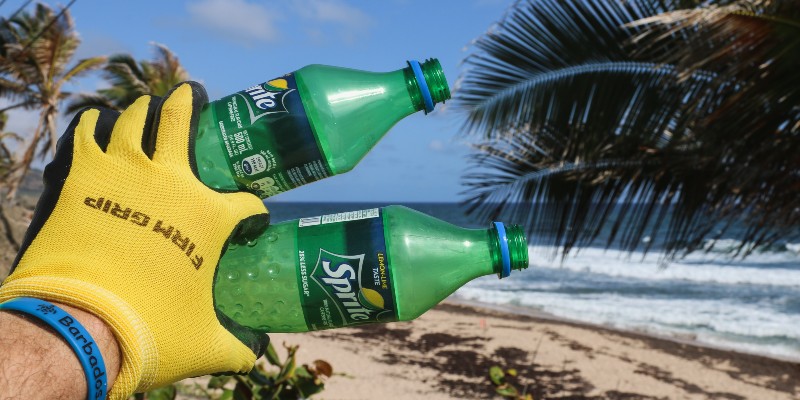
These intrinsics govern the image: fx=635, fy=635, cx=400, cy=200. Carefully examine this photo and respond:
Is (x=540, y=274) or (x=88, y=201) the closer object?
(x=88, y=201)

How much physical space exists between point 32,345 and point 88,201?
1.03 feet

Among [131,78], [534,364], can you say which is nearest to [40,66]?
[131,78]

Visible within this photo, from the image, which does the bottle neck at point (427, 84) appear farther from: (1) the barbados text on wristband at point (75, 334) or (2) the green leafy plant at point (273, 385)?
(2) the green leafy plant at point (273, 385)

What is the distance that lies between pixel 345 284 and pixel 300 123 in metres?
0.39

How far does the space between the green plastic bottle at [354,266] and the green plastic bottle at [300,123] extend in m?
0.14

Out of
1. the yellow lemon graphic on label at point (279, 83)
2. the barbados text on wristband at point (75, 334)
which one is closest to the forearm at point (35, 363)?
the barbados text on wristband at point (75, 334)

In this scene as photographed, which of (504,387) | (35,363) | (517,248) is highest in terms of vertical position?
(517,248)

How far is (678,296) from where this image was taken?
18.4 m

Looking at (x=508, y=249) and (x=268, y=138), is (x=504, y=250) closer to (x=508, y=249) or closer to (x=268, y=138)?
(x=508, y=249)

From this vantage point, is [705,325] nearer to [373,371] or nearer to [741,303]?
[741,303]

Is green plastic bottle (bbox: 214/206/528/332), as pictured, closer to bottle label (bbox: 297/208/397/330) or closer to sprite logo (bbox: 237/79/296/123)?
bottle label (bbox: 297/208/397/330)

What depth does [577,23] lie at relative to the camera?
519cm

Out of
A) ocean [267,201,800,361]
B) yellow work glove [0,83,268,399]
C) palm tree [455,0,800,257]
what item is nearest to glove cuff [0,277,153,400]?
yellow work glove [0,83,268,399]

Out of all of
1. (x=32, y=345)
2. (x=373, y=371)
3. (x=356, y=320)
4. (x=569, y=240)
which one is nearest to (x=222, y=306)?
(x=356, y=320)
